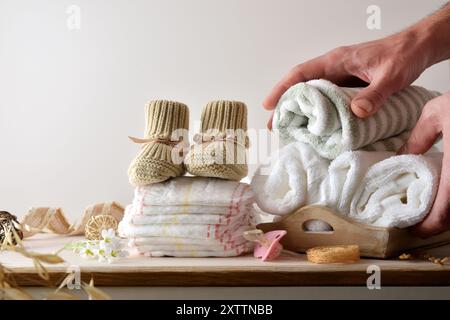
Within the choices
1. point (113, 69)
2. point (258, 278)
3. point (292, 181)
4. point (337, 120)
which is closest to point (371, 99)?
point (337, 120)

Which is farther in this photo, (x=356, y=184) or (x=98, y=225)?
(x=98, y=225)

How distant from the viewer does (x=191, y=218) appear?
80 centimetres

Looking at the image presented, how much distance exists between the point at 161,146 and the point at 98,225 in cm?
27

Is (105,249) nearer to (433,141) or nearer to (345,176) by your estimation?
(345,176)

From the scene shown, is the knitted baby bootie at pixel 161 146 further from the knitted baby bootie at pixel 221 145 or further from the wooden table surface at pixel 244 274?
the wooden table surface at pixel 244 274

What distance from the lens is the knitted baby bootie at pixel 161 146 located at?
810 millimetres

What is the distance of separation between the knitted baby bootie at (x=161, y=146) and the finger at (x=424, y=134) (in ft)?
1.06

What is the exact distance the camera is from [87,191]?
139cm

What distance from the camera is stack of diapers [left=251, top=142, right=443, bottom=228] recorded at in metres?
0.78

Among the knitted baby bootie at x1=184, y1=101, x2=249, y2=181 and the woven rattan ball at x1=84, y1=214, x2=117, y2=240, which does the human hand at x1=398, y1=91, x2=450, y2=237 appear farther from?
the woven rattan ball at x1=84, y1=214, x2=117, y2=240

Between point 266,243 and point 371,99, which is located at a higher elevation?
point 371,99

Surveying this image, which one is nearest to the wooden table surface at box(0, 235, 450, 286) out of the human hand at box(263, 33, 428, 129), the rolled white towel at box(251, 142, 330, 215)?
the rolled white towel at box(251, 142, 330, 215)

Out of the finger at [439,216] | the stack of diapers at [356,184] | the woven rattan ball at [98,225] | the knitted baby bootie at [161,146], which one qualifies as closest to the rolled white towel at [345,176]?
the stack of diapers at [356,184]

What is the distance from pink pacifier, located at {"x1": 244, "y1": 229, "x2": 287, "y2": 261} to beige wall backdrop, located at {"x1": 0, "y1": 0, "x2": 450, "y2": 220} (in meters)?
0.57
